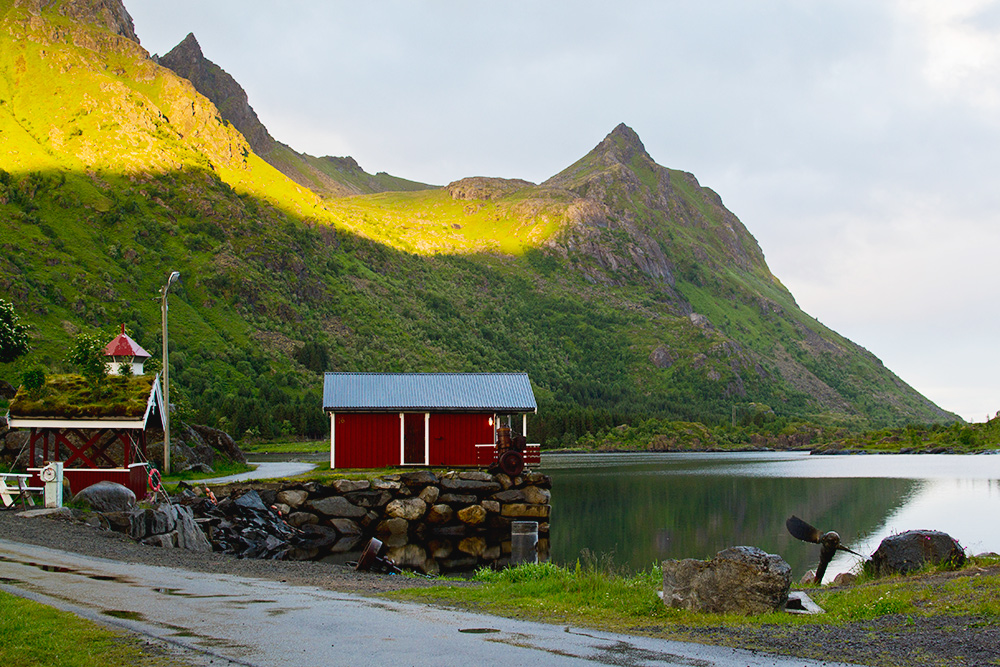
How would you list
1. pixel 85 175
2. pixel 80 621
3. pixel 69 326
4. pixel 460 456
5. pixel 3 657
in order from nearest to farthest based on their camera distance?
pixel 3 657 → pixel 80 621 → pixel 460 456 → pixel 69 326 → pixel 85 175

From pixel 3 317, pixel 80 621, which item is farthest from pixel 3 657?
pixel 3 317

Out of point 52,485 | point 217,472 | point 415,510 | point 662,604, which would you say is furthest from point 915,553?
point 217,472

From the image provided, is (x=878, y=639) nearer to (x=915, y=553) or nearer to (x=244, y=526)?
(x=915, y=553)

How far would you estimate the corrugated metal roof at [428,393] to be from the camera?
136 feet

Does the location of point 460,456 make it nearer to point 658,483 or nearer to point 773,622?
point 658,483

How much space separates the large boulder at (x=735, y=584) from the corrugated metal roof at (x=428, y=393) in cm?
2806

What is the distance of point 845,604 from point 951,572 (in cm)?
466

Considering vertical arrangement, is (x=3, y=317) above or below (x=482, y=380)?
above

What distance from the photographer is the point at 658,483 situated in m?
63.3

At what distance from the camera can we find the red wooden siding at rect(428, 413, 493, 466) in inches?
1641

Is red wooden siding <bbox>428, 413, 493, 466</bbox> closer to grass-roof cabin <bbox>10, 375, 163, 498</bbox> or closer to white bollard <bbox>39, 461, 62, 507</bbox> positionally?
grass-roof cabin <bbox>10, 375, 163, 498</bbox>

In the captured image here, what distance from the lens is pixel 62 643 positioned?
350 inches

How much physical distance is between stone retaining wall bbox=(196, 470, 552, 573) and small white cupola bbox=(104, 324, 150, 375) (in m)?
6.01

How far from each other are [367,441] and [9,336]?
23.2m
